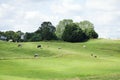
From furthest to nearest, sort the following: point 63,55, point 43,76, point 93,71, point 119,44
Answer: point 119,44 → point 63,55 → point 93,71 → point 43,76

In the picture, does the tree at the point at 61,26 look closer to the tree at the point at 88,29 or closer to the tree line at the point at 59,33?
the tree line at the point at 59,33

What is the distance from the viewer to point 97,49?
339ft

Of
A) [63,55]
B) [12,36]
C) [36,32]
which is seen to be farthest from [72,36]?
[63,55]

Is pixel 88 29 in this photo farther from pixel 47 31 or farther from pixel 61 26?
pixel 47 31

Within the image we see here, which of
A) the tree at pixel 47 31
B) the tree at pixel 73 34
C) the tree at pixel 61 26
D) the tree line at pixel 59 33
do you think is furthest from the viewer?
the tree at pixel 61 26

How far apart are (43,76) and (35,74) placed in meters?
1.65

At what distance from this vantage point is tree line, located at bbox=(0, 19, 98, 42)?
138 m

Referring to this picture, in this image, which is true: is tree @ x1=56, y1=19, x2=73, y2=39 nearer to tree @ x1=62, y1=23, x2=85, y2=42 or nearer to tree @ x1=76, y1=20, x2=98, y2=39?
tree @ x1=76, y1=20, x2=98, y2=39

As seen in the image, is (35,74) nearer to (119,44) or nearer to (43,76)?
(43,76)

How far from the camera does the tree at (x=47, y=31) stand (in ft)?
475

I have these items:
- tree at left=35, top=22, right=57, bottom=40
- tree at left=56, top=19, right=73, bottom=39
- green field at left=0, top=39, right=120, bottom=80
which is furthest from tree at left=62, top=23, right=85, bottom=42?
green field at left=0, top=39, right=120, bottom=80

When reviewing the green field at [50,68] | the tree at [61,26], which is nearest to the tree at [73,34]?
the tree at [61,26]

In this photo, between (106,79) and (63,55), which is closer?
(106,79)

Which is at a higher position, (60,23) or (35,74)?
(60,23)
